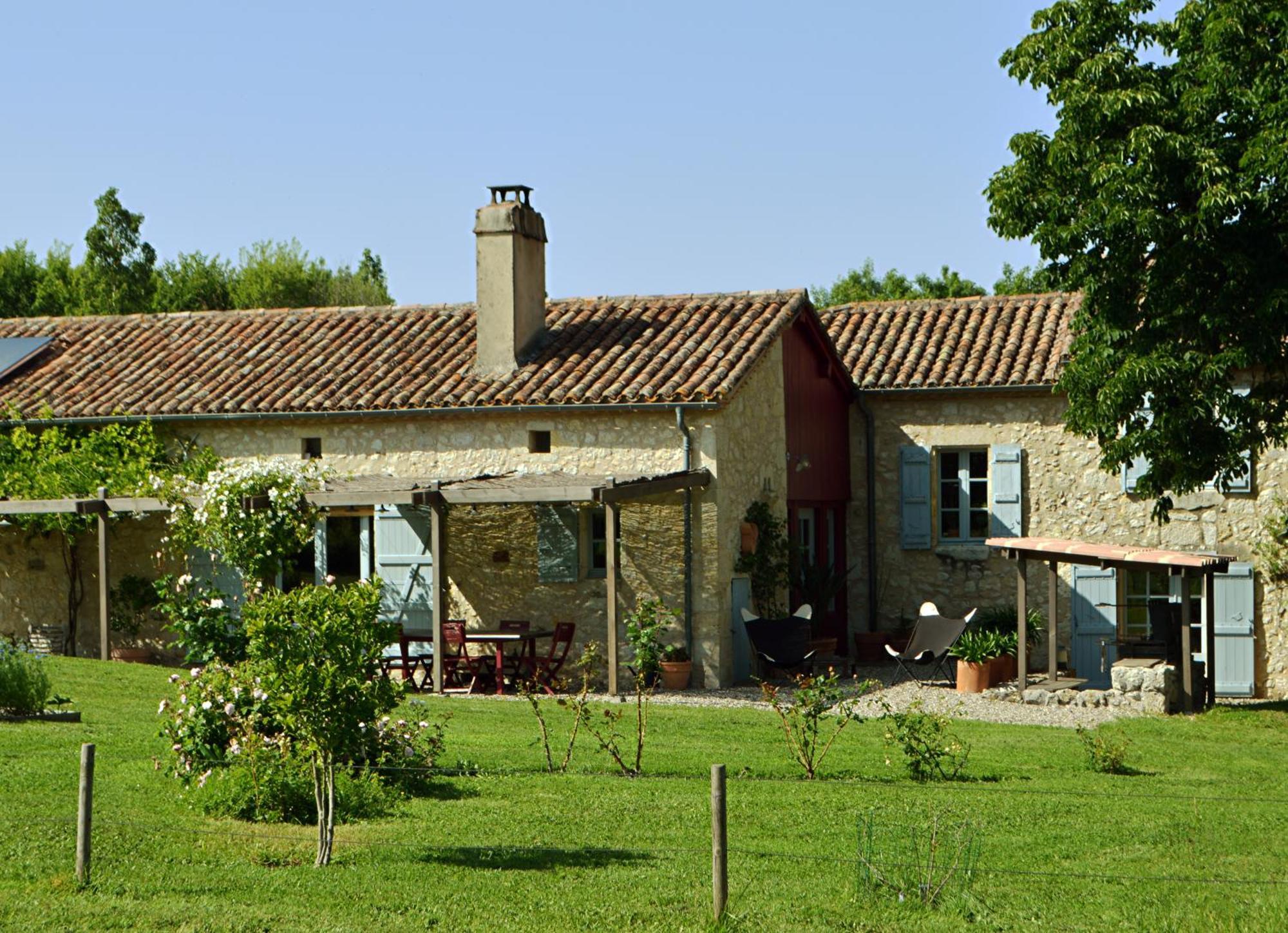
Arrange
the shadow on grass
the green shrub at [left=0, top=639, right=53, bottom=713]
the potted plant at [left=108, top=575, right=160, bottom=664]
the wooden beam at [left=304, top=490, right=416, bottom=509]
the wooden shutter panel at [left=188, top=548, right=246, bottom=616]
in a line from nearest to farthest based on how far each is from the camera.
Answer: the shadow on grass → the green shrub at [left=0, top=639, right=53, bottom=713] → the wooden beam at [left=304, top=490, right=416, bottom=509] → the wooden shutter panel at [left=188, top=548, right=246, bottom=616] → the potted plant at [left=108, top=575, right=160, bottom=664]

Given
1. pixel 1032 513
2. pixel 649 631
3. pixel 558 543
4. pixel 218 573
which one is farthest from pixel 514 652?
pixel 1032 513

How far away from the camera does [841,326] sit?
22.0 meters

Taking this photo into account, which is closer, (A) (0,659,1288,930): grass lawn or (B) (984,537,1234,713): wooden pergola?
(A) (0,659,1288,930): grass lawn

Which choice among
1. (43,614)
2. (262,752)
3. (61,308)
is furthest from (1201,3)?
(61,308)

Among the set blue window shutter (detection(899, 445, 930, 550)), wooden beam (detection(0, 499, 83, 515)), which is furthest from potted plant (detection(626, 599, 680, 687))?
wooden beam (detection(0, 499, 83, 515))

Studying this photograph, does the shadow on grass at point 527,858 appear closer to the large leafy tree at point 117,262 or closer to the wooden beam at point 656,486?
the wooden beam at point 656,486

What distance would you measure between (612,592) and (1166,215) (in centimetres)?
625

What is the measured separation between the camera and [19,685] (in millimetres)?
11516

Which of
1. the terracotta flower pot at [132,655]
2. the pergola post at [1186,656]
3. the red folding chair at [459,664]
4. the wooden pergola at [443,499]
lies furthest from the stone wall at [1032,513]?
the terracotta flower pot at [132,655]

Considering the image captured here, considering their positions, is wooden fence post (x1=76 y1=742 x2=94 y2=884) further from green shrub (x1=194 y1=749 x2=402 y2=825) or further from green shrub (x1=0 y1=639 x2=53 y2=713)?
green shrub (x1=0 y1=639 x2=53 y2=713)

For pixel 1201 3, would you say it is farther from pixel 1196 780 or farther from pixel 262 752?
pixel 262 752

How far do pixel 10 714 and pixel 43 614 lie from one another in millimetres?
7613

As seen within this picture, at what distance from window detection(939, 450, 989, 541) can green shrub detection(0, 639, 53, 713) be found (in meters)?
12.0

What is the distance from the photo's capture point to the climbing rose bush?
16.1 meters
